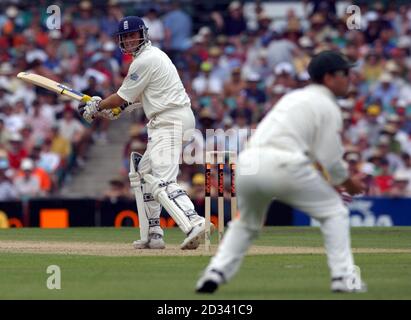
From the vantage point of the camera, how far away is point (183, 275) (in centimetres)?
1059

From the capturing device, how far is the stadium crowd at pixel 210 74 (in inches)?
830

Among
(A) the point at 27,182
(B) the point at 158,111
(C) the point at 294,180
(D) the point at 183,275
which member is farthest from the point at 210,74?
(C) the point at 294,180

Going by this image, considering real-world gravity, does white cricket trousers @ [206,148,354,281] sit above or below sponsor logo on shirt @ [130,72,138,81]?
below

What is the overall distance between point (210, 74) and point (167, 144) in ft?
34.0

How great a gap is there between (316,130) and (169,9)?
16681mm

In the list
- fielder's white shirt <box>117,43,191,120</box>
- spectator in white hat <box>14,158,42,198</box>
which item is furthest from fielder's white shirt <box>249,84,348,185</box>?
spectator in white hat <box>14,158,42,198</box>

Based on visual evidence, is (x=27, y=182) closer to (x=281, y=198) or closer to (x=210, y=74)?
(x=210, y=74)

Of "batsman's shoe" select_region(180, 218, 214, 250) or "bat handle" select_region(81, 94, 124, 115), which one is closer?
"batsman's shoe" select_region(180, 218, 214, 250)

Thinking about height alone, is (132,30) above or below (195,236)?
above

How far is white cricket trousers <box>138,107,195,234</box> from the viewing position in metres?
13.0

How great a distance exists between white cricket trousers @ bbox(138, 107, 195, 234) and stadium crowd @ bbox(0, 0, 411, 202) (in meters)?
6.17

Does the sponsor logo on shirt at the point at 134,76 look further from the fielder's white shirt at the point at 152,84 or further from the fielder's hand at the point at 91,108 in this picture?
the fielder's hand at the point at 91,108

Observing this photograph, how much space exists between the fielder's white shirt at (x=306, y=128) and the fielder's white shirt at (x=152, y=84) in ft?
13.5

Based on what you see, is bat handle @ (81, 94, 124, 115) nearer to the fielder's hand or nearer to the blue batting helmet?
the fielder's hand
